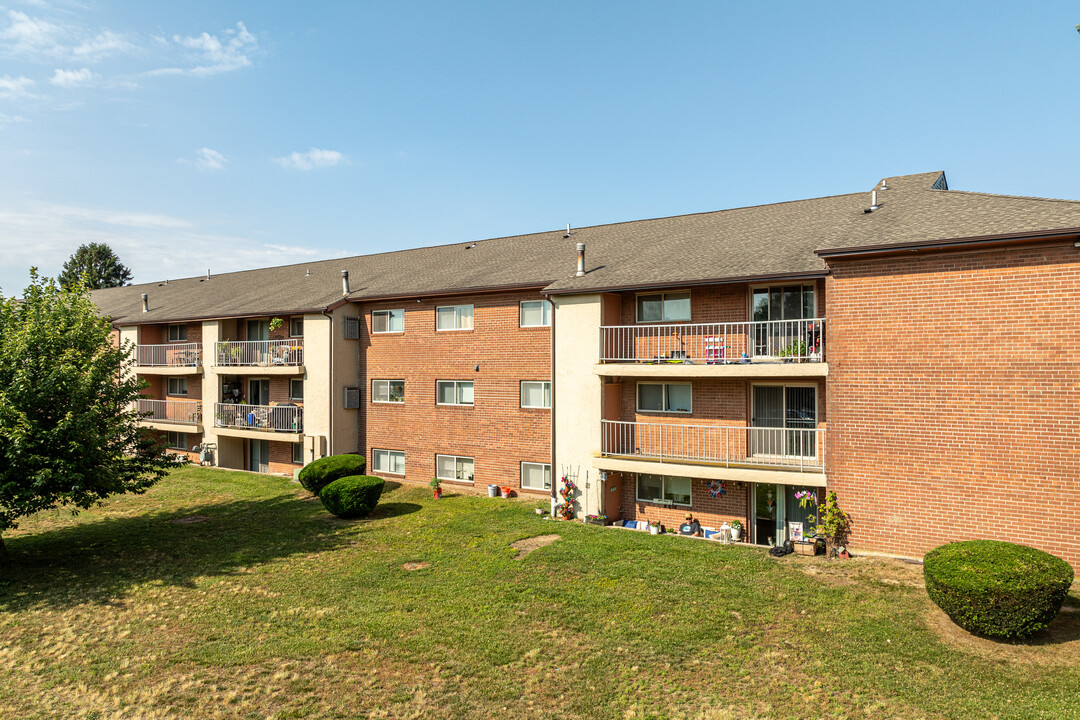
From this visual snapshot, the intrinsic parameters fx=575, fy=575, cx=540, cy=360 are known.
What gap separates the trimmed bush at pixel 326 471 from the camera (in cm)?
2019

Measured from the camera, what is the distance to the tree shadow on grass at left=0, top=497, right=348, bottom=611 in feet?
44.3

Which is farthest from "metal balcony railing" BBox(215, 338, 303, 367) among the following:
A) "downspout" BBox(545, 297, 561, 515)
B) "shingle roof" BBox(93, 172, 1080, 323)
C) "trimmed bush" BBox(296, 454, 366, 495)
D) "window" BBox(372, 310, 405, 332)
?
"downspout" BBox(545, 297, 561, 515)

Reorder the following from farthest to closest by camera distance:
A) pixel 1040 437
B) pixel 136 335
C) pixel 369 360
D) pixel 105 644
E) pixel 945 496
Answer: pixel 136 335
pixel 369 360
pixel 945 496
pixel 1040 437
pixel 105 644

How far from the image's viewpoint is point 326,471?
66.2 feet

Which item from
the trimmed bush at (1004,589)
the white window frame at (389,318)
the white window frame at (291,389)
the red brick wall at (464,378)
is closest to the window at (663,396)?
the red brick wall at (464,378)

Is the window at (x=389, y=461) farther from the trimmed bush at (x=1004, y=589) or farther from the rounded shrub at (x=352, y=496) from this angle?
the trimmed bush at (x=1004, y=589)

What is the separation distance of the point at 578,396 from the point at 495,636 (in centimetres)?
855

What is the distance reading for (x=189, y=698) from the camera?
28.5 feet

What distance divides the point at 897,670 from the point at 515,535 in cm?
938

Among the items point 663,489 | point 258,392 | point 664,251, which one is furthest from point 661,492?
point 258,392

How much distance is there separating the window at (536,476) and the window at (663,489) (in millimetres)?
3559

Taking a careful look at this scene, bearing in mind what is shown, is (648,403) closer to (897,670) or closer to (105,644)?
(897,670)

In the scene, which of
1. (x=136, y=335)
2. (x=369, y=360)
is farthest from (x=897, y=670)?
(x=136, y=335)

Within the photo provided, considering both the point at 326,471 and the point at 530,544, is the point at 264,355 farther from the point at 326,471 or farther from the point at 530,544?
the point at 530,544
